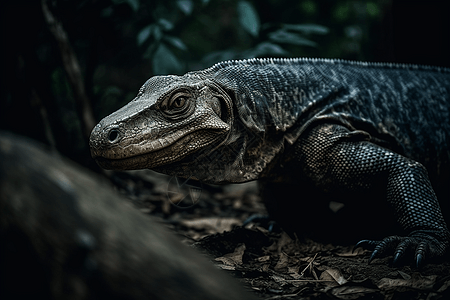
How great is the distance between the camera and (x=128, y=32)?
26.1 feet

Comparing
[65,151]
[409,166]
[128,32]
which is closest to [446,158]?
[409,166]

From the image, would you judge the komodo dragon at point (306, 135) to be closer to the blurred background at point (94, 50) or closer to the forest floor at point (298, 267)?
the forest floor at point (298, 267)

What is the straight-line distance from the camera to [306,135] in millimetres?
3896

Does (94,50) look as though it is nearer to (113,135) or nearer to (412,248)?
(113,135)

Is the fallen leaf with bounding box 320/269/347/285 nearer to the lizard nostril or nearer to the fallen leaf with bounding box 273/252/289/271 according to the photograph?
the fallen leaf with bounding box 273/252/289/271

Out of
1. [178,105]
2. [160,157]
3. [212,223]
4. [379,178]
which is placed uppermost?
[178,105]

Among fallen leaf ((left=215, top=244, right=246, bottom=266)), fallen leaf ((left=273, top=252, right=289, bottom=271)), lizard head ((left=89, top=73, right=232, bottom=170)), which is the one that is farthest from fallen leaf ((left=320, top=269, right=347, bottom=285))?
lizard head ((left=89, top=73, right=232, bottom=170))

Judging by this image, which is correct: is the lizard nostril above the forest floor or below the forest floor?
above

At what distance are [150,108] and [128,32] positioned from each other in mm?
5261

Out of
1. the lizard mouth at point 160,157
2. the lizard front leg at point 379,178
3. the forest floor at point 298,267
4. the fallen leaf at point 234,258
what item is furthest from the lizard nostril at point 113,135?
the lizard front leg at point 379,178

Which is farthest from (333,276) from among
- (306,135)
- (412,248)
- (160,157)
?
(160,157)

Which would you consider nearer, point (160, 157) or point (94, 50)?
point (160, 157)

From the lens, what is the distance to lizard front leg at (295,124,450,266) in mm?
3395

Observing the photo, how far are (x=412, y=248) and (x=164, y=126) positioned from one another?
2393 millimetres
